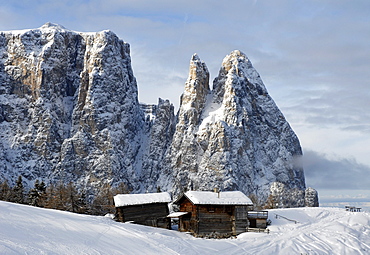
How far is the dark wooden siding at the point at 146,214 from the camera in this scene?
52.2 m

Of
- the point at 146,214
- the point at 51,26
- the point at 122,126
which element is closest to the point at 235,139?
the point at 122,126

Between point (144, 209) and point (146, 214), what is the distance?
0.68 m

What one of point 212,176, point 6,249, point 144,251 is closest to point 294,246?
point 144,251

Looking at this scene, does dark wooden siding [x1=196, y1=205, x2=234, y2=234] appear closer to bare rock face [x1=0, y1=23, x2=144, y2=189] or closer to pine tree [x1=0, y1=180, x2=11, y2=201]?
pine tree [x1=0, y1=180, x2=11, y2=201]

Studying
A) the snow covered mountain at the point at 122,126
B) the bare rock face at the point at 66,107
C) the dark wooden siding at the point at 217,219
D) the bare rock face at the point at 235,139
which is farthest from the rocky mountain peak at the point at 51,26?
the dark wooden siding at the point at 217,219

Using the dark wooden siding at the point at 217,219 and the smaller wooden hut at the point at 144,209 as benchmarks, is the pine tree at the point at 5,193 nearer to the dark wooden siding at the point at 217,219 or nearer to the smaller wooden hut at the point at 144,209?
the smaller wooden hut at the point at 144,209

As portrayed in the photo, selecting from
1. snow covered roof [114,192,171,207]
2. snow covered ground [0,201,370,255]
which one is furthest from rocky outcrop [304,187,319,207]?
snow covered ground [0,201,370,255]

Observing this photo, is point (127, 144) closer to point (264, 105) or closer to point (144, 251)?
point (264, 105)

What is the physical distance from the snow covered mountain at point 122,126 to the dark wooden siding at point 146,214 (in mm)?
96494

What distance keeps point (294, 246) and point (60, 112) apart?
5921 inches

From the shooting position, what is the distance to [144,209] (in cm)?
5328

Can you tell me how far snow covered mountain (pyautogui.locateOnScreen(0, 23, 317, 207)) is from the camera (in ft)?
519

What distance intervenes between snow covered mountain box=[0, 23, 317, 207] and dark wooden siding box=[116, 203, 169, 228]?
9649cm

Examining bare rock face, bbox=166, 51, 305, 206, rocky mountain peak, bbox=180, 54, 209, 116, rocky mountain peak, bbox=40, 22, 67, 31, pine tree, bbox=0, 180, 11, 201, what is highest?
rocky mountain peak, bbox=40, 22, 67, 31
